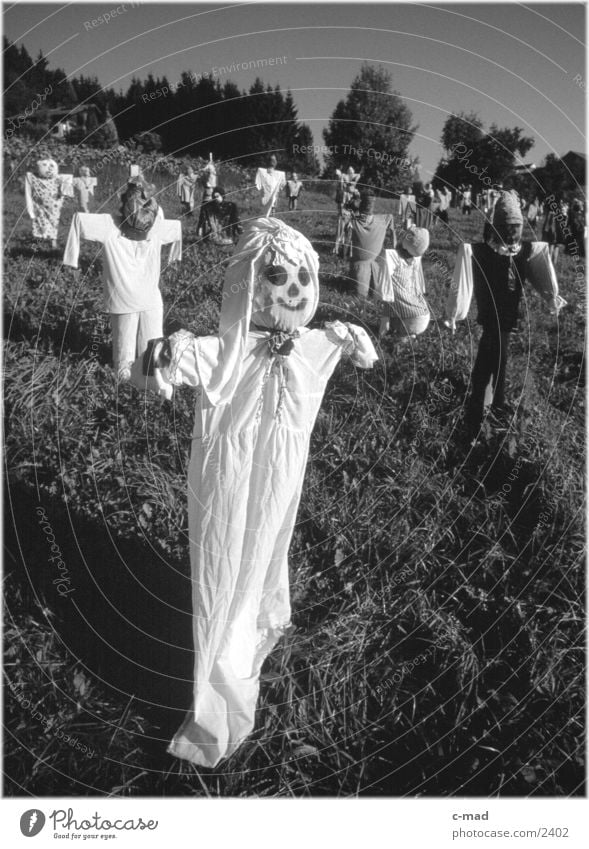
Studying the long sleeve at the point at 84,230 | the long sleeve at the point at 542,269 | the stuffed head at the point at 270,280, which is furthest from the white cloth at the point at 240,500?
the long sleeve at the point at 84,230

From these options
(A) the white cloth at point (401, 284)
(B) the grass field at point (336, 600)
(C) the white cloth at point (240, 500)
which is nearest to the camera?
(C) the white cloth at point (240, 500)

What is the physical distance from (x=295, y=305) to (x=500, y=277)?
2.92 meters

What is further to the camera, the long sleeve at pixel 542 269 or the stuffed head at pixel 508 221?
the long sleeve at pixel 542 269

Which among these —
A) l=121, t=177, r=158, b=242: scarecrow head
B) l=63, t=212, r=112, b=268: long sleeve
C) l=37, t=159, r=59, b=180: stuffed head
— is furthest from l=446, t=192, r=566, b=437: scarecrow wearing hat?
l=37, t=159, r=59, b=180: stuffed head

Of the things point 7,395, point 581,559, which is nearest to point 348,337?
point 581,559

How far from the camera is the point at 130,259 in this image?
5461 millimetres

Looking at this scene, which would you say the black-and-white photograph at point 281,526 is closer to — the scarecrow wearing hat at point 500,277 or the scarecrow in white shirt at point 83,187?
the scarecrow wearing hat at point 500,277

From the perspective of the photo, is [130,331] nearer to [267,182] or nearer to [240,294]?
[267,182]

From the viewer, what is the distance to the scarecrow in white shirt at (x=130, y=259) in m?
5.22

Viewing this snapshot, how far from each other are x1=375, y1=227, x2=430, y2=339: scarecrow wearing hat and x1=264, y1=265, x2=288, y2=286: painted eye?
4666 mm

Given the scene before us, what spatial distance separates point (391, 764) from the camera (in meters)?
3.02

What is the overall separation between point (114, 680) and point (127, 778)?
540mm

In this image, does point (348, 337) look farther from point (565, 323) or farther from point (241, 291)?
point (565, 323)

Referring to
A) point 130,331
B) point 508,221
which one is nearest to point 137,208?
point 130,331
